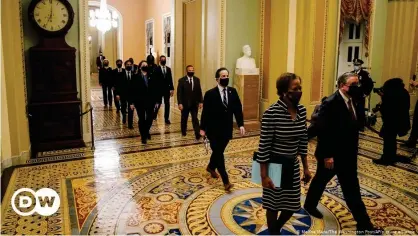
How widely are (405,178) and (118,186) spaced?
12.4 feet

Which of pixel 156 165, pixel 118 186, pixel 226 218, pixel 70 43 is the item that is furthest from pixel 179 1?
pixel 226 218

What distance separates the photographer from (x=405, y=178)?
5035mm

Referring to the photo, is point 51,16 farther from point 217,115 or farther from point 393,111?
point 393,111

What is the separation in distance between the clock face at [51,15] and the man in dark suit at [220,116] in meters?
3.13

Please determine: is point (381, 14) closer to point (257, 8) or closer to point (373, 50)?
point (373, 50)

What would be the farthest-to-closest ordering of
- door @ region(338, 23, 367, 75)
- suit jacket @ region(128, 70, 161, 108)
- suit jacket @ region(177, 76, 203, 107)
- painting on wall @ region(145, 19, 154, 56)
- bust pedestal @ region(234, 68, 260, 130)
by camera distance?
1. painting on wall @ region(145, 19, 154, 56)
2. door @ region(338, 23, 367, 75)
3. bust pedestal @ region(234, 68, 260, 130)
4. suit jacket @ region(177, 76, 203, 107)
5. suit jacket @ region(128, 70, 161, 108)

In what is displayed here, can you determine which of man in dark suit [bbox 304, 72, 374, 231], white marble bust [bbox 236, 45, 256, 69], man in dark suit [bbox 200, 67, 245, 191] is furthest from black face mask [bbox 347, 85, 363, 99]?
white marble bust [bbox 236, 45, 256, 69]

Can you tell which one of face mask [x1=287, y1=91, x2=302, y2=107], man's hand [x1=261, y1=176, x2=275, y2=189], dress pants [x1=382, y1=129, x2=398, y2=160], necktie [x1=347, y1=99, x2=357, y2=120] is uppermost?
face mask [x1=287, y1=91, x2=302, y2=107]

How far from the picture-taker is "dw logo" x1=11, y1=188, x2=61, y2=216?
393cm

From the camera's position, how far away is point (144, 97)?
22.0ft

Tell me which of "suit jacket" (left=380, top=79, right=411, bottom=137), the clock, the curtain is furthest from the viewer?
the curtain

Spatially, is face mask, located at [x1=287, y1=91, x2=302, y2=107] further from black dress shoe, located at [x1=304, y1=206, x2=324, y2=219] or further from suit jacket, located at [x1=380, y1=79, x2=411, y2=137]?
suit jacket, located at [x1=380, y1=79, x2=411, y2=137]

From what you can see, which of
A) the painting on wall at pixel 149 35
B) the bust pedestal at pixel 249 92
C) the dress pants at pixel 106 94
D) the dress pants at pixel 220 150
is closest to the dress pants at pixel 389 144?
the dress pants at pixel 220 150

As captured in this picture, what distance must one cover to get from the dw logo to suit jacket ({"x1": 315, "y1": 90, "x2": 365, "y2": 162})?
9.39ft
